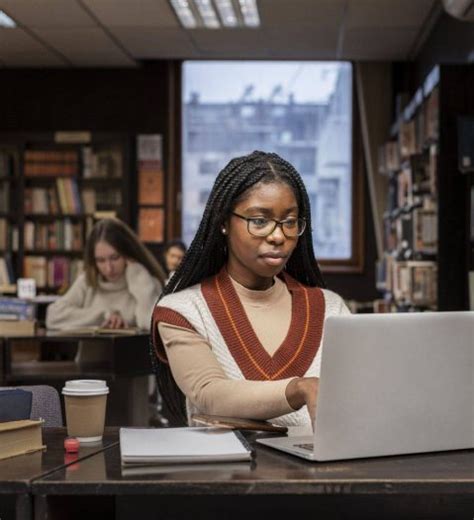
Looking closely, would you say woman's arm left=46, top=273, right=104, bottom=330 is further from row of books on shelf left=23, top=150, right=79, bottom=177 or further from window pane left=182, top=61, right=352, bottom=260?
window pane left=182, top=61, right=352, bottom=260

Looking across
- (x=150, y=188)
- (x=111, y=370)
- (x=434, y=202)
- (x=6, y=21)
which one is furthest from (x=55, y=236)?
(x=111, y=370)

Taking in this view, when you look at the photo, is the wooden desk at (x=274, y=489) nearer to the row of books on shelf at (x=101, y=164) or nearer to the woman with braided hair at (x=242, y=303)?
the woman with braided hair at (x=242, y=303)

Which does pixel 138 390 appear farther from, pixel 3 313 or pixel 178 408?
pixel 178 408

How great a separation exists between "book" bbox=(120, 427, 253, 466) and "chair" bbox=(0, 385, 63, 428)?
53 cm

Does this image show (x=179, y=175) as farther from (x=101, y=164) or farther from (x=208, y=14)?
(x=208, y=14)

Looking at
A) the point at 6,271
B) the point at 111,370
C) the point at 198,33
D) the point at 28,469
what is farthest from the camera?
the point at 6,271

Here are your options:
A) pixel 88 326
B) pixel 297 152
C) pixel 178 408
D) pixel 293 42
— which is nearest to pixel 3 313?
pixel 88 326

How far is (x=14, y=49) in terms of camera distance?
8.30m

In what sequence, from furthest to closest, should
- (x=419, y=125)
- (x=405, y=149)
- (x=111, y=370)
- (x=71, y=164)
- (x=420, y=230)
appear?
1. (x=71, y=164)
2. (x=405, y=149)
3. (x=419, y=125)
4. (x=420, y=230)
5. (x=111, y=370)

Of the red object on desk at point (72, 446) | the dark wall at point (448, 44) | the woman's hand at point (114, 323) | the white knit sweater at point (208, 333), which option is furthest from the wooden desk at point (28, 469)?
the dark wall at point (448, 44)

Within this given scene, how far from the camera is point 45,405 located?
225 cm

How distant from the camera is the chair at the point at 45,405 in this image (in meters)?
2.23

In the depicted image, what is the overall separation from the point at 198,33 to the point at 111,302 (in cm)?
310

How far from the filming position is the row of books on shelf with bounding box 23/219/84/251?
8.89m
